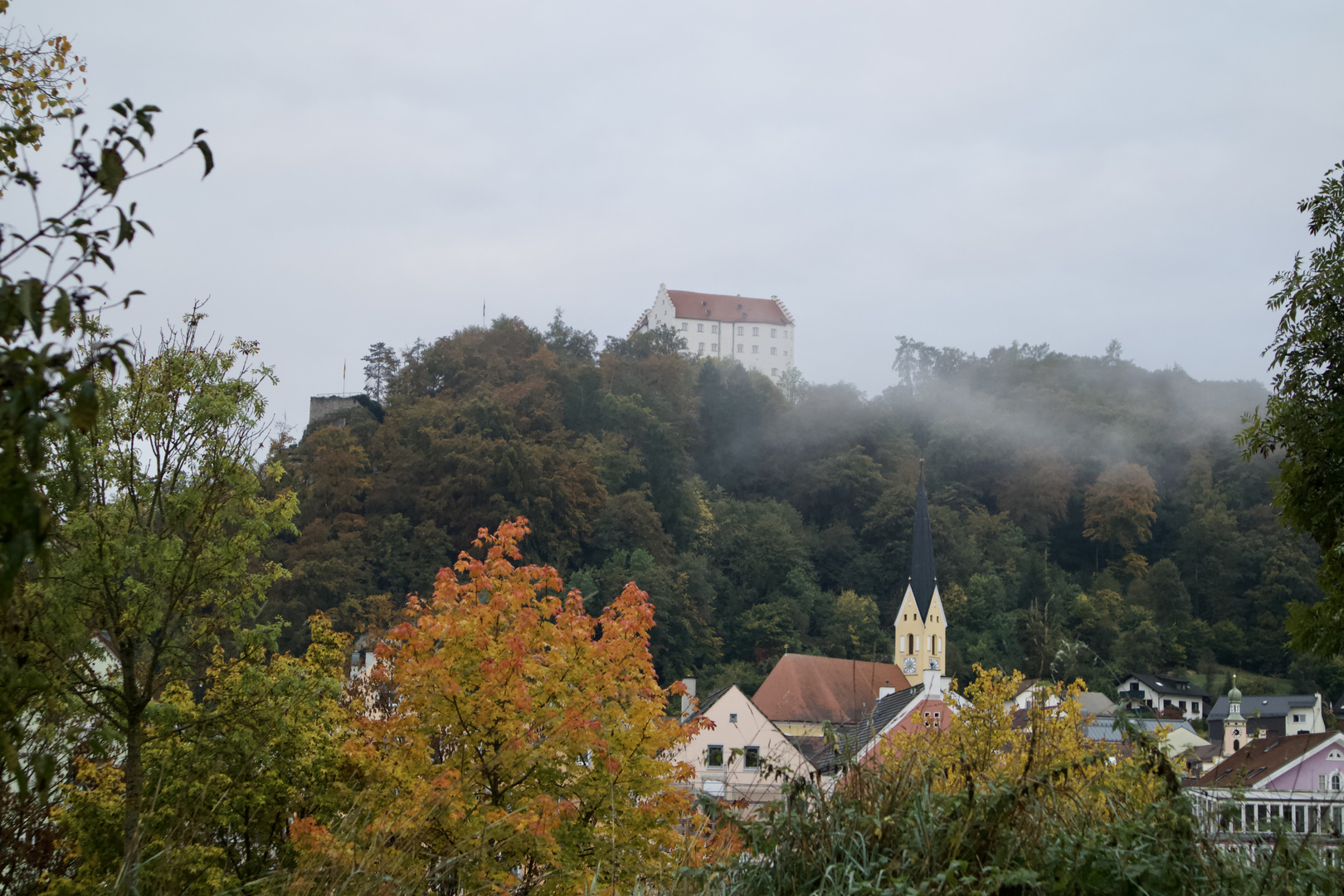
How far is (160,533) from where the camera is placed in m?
8.72

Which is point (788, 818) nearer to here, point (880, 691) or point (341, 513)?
point (880, 691)

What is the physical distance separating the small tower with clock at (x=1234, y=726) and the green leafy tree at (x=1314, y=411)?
38105mm

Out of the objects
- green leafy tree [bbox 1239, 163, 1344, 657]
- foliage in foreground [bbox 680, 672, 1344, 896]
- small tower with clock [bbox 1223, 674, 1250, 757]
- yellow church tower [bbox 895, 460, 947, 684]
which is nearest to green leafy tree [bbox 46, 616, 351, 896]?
foliage in foreground [bbox 680, 672, 1344, 896]

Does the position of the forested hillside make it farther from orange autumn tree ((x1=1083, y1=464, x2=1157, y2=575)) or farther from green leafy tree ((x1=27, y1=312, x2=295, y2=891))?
green leafy tree ((x1=27, y1=312, x2=295, y2=891))

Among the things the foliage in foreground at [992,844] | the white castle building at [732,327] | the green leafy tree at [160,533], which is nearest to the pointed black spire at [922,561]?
the white castle building at [732,327]

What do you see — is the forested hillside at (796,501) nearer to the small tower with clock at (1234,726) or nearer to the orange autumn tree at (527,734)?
the small tower with clock at (1234,726)

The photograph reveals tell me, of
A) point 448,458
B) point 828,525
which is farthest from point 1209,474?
point 448,458

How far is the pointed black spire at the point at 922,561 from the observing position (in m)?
56.1

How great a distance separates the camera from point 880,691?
1614 inches

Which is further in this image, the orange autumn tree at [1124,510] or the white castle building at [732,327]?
the white castle building at [732,327]

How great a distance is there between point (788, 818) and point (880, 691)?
38.3m

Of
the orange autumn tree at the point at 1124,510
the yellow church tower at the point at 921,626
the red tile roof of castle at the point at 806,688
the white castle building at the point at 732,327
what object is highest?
the white castle building at the point at 732,327

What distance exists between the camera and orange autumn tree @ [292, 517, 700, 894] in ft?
26.4

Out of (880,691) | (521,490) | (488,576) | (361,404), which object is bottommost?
(880,691)
